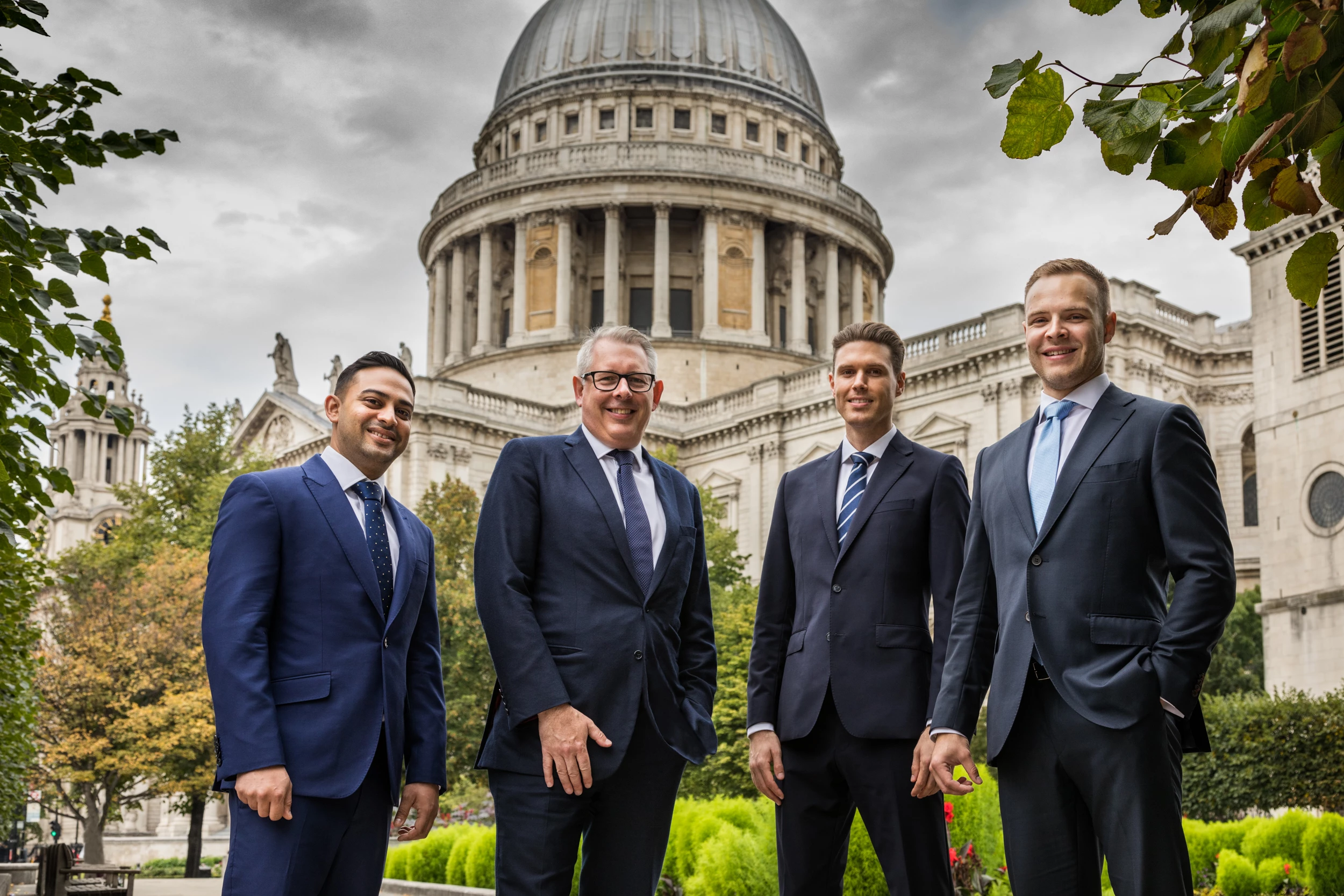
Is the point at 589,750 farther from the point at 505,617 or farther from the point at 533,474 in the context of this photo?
the point at 533,474

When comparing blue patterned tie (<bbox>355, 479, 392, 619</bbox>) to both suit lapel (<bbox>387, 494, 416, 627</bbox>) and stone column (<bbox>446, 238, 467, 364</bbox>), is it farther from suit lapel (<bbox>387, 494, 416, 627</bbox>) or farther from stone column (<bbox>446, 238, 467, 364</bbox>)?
stone column (<bbox>446, 238, 467, 364</bbox>)

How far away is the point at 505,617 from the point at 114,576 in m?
36.2

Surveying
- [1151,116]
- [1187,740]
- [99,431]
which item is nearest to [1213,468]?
[1187,740]

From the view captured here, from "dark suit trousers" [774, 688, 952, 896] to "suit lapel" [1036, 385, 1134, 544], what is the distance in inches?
49.7

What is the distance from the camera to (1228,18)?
10.7ft

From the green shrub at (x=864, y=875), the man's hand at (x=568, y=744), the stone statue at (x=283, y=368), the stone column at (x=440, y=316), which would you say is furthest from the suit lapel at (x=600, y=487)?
the stone column at (x=440, y=316)

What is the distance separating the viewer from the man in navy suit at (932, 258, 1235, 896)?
14.6ft

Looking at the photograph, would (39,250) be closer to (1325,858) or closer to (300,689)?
(300,689)

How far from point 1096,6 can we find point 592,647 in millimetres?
2914

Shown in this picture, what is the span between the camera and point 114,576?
3816 centimetres

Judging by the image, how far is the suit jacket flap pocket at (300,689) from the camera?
16.8 ft

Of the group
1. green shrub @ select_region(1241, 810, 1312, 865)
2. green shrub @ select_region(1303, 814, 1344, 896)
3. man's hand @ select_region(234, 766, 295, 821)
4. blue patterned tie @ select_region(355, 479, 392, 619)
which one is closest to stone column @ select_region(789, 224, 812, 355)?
green shrub @ select_region(1241, 810, 1312, 865)

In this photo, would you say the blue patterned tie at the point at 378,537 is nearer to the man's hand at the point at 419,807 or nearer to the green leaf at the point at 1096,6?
the man's hand at the point at 419,807

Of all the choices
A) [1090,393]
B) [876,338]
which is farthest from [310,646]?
[1090,393]
